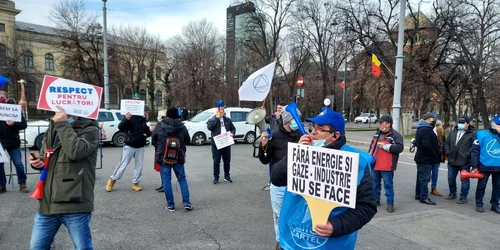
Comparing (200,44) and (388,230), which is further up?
(200,44)

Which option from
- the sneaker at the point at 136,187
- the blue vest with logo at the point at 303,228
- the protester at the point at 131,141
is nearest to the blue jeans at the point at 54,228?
the blue vest with logo at the point at 303,228

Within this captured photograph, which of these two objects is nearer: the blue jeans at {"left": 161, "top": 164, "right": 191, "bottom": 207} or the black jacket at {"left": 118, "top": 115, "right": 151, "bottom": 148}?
the blue jeans at {"left": 161, "top": 164, "right": 191, "bottom": 207}

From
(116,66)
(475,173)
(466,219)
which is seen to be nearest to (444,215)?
(466,219)

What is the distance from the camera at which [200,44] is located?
39.4 meters

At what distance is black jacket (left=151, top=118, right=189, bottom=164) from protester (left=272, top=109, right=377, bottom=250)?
3.40 meters

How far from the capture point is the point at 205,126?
598 inches

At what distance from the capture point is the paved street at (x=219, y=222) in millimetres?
4152

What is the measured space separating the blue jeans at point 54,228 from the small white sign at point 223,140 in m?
4.76

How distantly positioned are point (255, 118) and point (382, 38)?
2305cm

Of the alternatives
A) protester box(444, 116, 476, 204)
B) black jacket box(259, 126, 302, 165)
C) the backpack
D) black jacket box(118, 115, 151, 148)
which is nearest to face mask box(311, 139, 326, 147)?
black jacket box(259, 126, 302, 165)

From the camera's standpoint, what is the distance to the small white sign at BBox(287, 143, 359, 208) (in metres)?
1.93

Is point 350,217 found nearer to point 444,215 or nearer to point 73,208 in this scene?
point 73,208

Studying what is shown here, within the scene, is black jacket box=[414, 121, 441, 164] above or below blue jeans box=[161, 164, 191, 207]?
above

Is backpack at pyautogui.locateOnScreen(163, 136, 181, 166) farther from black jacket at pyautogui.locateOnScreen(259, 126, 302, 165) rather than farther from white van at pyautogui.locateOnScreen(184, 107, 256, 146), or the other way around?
white van at pyautogui.locateOnScreen(184, 107, 256, 146)
